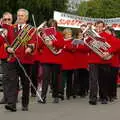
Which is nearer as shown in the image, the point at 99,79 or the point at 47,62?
the point at 47,62

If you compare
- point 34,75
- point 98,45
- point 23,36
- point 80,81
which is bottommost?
point 80,81

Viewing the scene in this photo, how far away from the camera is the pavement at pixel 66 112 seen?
34.1 feet

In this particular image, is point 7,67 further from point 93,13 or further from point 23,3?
point 93,13

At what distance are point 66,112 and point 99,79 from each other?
7.16ft

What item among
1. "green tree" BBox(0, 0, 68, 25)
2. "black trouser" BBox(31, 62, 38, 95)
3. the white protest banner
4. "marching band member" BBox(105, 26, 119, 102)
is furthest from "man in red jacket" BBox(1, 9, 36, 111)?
"green tree" BBox(0, 0, 68, 25)

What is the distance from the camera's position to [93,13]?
59.9 m

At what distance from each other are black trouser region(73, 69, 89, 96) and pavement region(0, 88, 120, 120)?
4.47 ft

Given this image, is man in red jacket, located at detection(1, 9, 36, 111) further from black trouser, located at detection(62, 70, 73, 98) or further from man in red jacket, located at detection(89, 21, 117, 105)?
black trouser, located at detection(62, 70, 73, 98)

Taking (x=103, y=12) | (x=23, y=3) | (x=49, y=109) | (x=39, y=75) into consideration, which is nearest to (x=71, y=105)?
(x=49, y=109)

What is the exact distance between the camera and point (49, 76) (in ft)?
42.4

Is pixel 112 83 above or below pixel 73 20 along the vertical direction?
below

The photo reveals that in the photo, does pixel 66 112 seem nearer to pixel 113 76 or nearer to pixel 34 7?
pixel 113 76

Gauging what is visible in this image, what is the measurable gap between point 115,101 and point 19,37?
3.70m

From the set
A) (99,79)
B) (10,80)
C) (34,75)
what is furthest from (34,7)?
(10,80)
